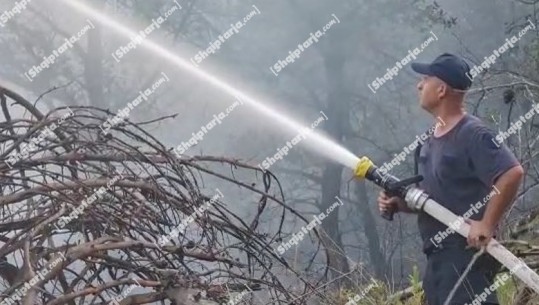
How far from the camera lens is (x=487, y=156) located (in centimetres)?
279

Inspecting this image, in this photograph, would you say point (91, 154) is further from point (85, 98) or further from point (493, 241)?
point (85, 98)

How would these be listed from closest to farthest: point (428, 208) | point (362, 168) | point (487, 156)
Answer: point (487, 156) < point (428, 208) < point (362, 168)

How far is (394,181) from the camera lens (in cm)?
300

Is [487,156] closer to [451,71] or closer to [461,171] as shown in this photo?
[461,171]

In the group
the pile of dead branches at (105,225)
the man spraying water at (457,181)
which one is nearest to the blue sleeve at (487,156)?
the man spraying water at (457,181)

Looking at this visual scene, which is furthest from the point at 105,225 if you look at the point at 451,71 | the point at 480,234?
the point at 451,71

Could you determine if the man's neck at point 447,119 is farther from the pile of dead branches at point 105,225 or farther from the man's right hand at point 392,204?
the pile of dead branches at point 105,225

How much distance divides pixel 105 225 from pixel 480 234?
1434 mm

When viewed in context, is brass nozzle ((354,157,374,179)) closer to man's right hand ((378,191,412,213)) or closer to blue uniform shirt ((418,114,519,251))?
man's right hand ((378,191,412,213))

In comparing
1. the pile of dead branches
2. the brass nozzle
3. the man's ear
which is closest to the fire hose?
the brass nozzle

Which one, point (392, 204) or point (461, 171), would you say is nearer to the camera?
point (461, 171)

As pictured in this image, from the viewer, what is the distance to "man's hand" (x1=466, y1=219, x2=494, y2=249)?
2.73m

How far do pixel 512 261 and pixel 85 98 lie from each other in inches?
547

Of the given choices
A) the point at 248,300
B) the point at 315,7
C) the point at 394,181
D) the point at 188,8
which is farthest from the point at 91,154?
the point at 188,8
